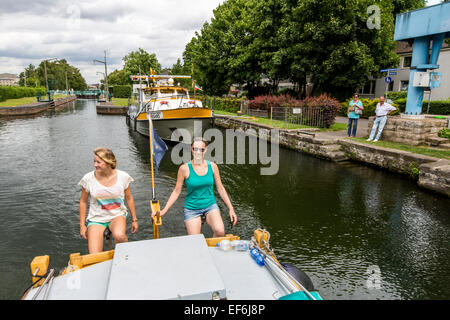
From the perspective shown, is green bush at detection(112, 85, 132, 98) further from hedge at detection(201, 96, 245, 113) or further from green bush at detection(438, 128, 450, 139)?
green bush at detection(438, 128, 450, 139)

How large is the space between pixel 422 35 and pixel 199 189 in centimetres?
1168

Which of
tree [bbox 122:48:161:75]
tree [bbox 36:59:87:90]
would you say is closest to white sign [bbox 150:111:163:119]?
tree [bbox 122:48:161:75]

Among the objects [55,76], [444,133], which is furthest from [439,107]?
[55,76]

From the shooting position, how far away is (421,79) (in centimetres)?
1128

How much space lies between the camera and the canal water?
476cm

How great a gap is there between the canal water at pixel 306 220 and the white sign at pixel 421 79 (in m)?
3.77

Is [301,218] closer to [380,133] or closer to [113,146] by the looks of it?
[380,133]

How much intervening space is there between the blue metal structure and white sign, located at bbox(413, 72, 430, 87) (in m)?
0.20

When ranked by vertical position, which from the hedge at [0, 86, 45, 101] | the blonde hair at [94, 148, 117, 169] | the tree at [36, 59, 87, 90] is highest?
the tree at [36, 59, 87, 90]

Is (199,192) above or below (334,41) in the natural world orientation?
below

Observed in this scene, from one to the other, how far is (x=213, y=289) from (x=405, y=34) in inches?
536

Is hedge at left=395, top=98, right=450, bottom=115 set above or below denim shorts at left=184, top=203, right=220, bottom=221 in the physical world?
above

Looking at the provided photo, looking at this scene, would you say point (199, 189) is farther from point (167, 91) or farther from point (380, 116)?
point (167, 91)
